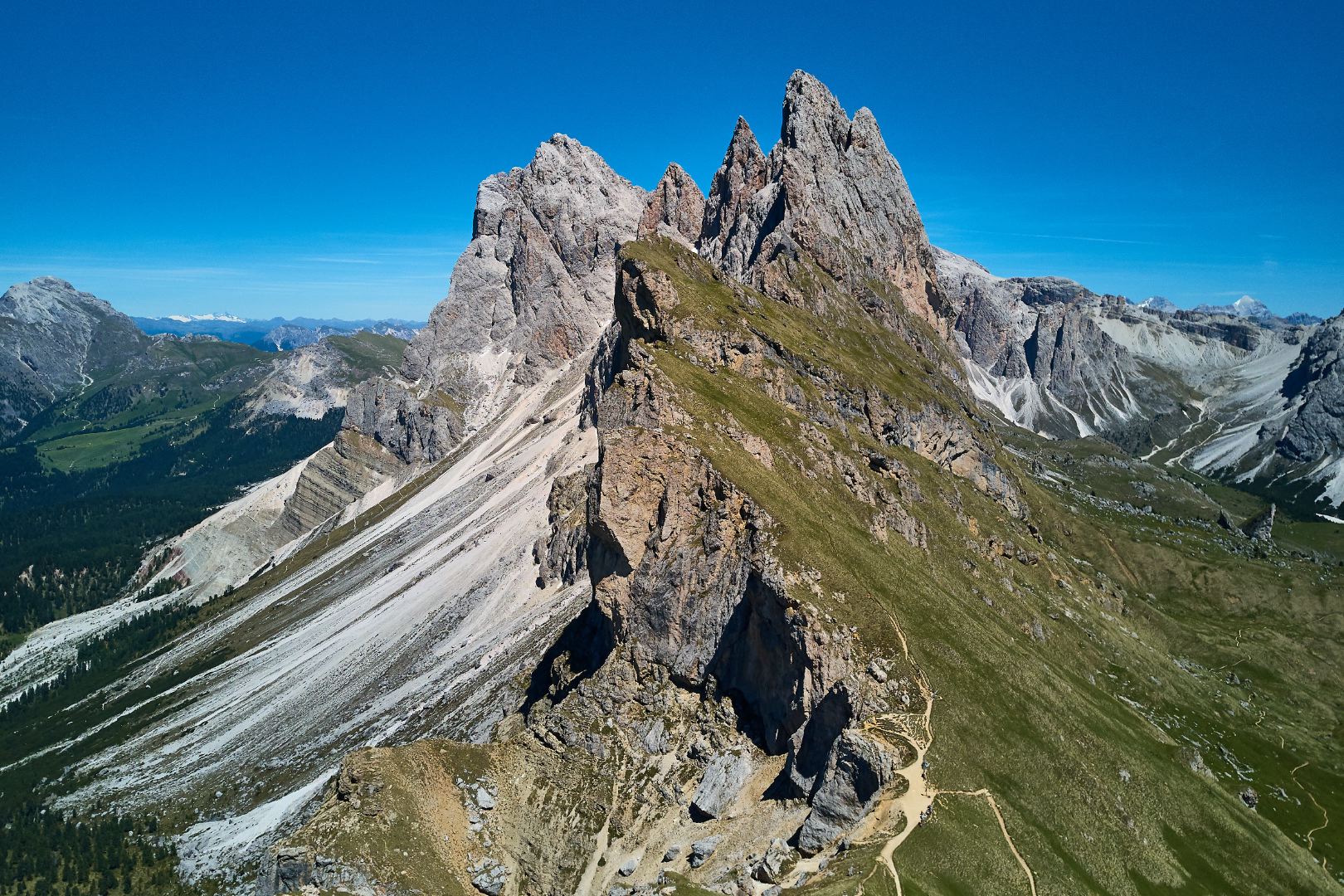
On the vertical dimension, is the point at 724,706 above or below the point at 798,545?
below

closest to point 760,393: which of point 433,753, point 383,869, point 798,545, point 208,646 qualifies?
point 798,545

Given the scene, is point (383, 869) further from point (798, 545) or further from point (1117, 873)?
point (1117, 873)

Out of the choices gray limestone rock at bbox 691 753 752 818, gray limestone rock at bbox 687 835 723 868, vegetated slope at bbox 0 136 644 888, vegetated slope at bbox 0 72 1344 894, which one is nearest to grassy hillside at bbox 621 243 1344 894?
vegetated slope at bbox 0 72 1344 894

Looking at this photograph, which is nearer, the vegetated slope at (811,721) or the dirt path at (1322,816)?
the vegetated slope at (811,721)


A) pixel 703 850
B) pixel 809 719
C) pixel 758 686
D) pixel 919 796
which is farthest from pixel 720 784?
pixel 919 796

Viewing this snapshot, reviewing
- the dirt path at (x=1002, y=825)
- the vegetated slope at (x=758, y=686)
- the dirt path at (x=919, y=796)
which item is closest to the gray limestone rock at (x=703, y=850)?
the vegetated slope at (x=758, y=686)

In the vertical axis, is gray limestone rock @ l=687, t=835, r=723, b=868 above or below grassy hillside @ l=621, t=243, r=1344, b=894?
below

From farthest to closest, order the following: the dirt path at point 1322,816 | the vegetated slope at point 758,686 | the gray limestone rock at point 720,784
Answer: the dirt path at point 1322,816, the gray limestone rock at point 720,784, the vegetated slope at point 758,686

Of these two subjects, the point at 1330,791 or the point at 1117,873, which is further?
the point at 1330,791

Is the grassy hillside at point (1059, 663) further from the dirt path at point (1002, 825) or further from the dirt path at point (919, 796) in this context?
the dirt path at point (919, 796)

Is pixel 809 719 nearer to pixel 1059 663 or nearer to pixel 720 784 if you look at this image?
pixel 720 784

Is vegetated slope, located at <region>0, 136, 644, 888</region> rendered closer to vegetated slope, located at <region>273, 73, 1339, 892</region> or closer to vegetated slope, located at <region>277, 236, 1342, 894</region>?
vegetated slope, located at <region>273, 73, 1339, 892</region>
